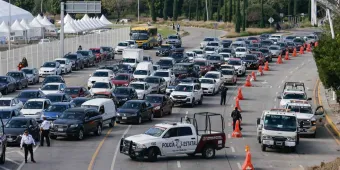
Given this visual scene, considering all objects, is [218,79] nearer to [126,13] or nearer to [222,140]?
[222,140]

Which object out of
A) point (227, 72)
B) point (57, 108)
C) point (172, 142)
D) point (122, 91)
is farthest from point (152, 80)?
point (172, 142)

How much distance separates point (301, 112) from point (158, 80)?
17830 mm

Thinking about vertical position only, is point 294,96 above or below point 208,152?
above

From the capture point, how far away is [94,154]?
113ft

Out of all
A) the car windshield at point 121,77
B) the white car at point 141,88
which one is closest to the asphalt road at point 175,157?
the white car at point 141,88

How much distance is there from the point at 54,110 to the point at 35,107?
196cm

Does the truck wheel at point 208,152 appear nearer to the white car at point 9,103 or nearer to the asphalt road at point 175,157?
the asphalt road at point 175,157

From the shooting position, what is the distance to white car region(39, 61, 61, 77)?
6875 centimetres

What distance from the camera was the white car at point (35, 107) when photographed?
140 feet

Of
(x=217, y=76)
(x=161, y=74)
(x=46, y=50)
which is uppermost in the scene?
(x=46, y=50)

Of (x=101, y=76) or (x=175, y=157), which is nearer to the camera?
(x=175, y=157)

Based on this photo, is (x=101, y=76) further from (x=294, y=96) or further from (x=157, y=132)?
(x=157, y=132)

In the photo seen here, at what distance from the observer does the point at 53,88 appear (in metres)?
53.7

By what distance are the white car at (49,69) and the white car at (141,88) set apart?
15.3 metres
